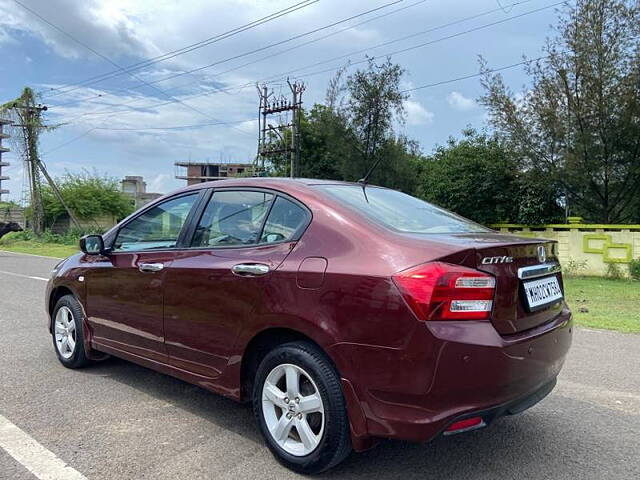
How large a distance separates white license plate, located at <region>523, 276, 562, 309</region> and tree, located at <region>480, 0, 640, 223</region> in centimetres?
1511

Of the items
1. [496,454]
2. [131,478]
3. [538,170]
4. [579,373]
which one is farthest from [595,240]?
[131,478]

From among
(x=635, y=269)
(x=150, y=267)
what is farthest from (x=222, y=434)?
(x=635, y=269)

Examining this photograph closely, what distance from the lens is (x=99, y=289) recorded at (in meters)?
4.54

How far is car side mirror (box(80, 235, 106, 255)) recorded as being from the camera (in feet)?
14.9

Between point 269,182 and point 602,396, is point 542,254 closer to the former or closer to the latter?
point 269,182

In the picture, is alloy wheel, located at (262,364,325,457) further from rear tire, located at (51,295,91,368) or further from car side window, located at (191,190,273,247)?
rear tire, located at (51,295,91,368)

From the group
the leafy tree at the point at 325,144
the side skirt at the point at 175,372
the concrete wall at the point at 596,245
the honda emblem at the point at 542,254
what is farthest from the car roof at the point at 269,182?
the leafy tree at the point at 325,144

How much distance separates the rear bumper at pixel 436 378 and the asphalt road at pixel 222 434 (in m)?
0.55

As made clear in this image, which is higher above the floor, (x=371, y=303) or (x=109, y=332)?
(x=371, y=303)

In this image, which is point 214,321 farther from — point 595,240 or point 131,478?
point 595,240

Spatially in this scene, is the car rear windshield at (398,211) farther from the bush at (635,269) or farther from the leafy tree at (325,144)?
the leafy tree at (325,144)

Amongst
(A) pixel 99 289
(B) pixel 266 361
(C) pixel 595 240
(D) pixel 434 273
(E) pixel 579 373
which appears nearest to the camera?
(D) pixel 434 273

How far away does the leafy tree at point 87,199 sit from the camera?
39.3 metres

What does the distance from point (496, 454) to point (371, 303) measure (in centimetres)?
141
